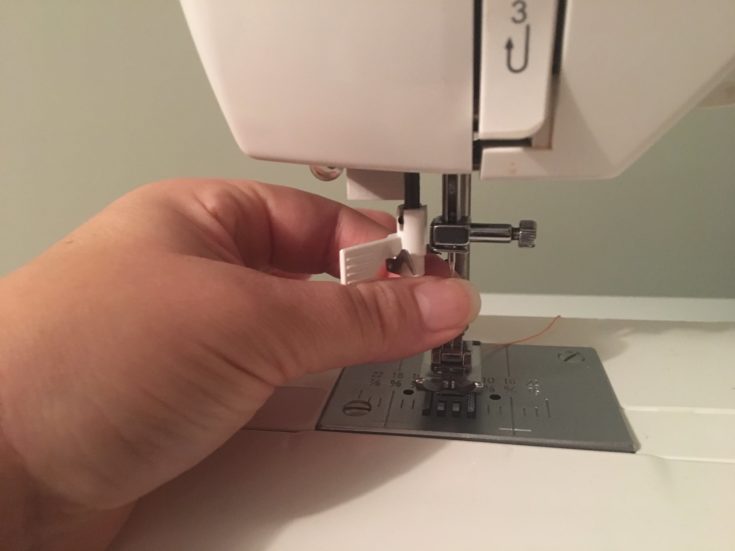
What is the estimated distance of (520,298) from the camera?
37.7 inches

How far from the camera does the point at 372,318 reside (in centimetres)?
47

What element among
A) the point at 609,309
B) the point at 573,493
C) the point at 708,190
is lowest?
the point at 573,493

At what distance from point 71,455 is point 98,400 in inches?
1.7

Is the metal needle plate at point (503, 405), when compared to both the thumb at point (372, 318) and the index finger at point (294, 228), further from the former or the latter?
the index finger at point (294, 228)

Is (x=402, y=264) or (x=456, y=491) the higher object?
(x=402, y=264)

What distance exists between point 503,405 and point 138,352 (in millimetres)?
319

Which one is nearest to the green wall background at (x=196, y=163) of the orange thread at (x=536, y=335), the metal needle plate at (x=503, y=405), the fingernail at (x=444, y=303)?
the orange thread at (x=536, y=335)

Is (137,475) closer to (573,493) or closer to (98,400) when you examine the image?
(98,400)

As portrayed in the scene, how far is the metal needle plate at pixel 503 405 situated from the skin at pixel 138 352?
0.07 meters

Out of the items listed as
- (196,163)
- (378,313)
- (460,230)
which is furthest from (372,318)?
(196,163)

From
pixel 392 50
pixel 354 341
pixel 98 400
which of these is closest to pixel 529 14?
pixel 392 50

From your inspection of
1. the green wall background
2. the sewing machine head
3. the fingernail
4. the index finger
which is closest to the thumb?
the fingernail

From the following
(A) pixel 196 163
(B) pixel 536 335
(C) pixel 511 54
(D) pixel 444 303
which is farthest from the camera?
(A) pixel 196 163

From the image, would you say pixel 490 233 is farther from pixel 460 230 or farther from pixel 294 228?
pixel 294 228
